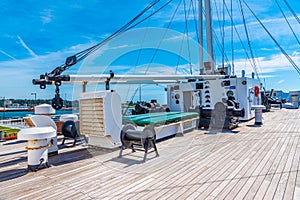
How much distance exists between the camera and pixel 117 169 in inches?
141

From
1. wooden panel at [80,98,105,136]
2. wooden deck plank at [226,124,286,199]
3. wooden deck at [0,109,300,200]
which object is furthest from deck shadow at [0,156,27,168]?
wooden deck plank at [226,124,286,199]

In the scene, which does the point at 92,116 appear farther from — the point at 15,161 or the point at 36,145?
the point at 15,161

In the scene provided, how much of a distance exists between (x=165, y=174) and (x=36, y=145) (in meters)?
2.43

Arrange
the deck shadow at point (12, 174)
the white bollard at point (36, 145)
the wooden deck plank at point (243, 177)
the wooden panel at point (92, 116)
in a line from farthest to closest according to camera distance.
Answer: the wooden panel at point (92, 116)
the white bollard at point (36, 145)
the deck shadow at point (12, 174)
the wooden deck plank at point (243, 177)

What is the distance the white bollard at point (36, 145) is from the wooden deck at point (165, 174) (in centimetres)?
19

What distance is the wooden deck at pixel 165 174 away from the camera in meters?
2.61

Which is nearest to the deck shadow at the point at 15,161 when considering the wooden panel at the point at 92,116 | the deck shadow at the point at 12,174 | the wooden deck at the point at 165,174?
the wooden deck at the point at 165,174

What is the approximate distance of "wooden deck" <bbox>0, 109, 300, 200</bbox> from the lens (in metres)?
2.61

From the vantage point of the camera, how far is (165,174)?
3262mm

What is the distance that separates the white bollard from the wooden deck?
7.5 inches

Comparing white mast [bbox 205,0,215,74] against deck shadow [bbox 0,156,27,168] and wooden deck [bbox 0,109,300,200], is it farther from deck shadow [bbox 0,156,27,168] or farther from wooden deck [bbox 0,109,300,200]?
deck shadow [bbox 0,156,27,168]

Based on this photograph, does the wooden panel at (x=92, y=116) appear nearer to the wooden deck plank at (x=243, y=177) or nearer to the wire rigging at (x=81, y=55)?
the wire rigging at (x=81, y=55)

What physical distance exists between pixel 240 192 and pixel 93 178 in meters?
2.19

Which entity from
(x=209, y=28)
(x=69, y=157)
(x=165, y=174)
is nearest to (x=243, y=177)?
(x=165, y=174)
